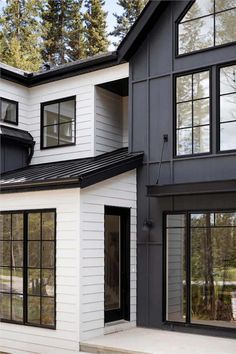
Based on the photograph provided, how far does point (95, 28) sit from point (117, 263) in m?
16.7

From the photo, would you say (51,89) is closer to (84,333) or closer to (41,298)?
(41,298)

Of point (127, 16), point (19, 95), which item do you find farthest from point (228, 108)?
point (127, 16)

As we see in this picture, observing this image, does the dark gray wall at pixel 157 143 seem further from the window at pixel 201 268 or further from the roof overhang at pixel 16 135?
the roof overhang at pixel 16 135

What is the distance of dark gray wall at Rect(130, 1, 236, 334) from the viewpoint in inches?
319

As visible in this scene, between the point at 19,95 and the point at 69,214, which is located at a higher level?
the point at 19,95

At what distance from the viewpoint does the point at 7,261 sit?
843cm

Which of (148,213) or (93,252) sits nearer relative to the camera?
(93,252)

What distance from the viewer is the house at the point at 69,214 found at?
24.7 feet

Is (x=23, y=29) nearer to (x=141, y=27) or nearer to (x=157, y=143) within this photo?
(x=141, y=27)

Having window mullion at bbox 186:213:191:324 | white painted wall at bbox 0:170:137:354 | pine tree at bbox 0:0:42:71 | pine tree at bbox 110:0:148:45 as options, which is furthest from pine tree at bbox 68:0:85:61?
window mullion at bbox 186:213:191:324

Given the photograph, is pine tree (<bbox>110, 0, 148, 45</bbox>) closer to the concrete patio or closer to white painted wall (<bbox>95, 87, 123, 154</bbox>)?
white painted wall (<bbox>95, 87, 123, 154</bbox>)

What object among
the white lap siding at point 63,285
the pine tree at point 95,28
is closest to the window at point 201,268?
the white lap siding at point 63,285

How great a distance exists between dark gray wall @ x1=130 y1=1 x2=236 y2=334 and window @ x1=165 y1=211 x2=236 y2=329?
188 millimetres

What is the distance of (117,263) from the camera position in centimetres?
858
